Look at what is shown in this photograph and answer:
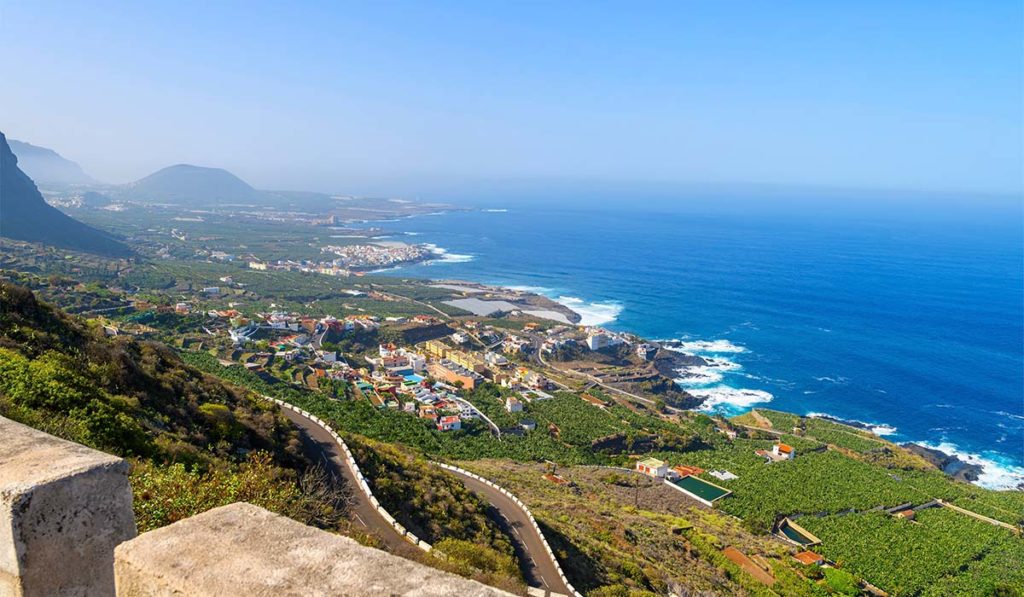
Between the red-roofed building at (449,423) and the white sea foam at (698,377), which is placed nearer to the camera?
the red-roofed building at (449,423)

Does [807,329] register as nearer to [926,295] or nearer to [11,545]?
[926,295]

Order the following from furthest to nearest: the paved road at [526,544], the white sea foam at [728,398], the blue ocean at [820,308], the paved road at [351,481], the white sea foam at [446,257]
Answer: the white sea foam at [446,257] < the blue ocean at [820,308] < the white sea foam at [728,398] < the paved road at [526,544] < the paved road at [351,481]

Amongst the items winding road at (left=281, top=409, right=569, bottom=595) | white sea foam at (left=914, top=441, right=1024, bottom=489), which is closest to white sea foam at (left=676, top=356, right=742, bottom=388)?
white sea foam at (left=914, top=441, right=1024, bottom=489)

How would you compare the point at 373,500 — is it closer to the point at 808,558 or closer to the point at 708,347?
the point at 808,558

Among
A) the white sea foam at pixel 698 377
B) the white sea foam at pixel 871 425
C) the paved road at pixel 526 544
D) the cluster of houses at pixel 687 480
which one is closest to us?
the paved road at pixel 526 544

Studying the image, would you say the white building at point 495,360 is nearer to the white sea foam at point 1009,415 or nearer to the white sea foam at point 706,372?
the white sea foam at point 706,372

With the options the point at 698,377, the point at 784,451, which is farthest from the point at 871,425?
the point at 698,377

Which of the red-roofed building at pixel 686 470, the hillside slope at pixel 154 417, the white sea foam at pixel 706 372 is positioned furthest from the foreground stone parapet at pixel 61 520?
the white sea foam at pixel 706 372
